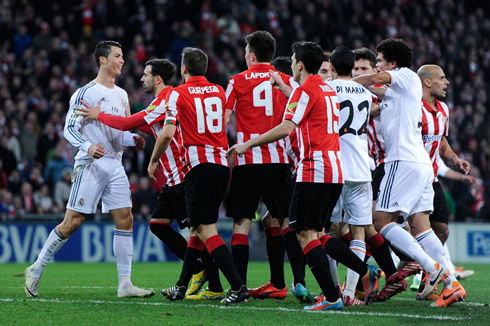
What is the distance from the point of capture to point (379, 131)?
→ 7.68 meters

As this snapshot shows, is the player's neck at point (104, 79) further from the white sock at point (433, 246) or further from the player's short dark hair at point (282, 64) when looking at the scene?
the white sock at point (433, 246)

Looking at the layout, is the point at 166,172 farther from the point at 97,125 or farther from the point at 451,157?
the point at 451,157

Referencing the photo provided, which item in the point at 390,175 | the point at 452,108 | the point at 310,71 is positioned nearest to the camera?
the point at 310,71

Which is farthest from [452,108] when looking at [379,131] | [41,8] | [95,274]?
[379,131]

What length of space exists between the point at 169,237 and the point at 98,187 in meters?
0.89

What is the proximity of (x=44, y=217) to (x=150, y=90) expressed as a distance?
7.68 m

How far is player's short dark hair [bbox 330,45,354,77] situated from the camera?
7.01 meters

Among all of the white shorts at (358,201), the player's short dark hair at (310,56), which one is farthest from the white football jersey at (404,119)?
the player's short dark hair at (310,56)

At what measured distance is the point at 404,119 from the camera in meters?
7.31

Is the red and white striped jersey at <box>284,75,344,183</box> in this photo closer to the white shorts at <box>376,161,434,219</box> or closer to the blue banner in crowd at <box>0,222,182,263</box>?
the white shorts at <box>376,161,434,219</box>

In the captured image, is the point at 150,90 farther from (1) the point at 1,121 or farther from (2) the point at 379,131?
(1) the point at 1,121

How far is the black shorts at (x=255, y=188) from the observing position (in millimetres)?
7441

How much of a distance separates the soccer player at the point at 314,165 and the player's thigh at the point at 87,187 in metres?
1.82

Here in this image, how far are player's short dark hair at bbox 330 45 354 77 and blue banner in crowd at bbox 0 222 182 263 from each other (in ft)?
28.9
